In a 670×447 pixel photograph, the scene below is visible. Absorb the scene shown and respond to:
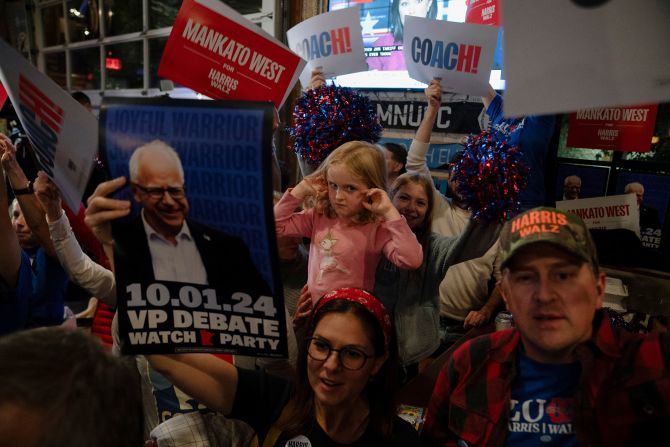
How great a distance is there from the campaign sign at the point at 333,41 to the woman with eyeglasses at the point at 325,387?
1.67m

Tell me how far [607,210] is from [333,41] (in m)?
1.75

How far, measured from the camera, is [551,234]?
3.20 ft

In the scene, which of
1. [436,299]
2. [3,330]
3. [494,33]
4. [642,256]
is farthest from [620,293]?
[3,330]

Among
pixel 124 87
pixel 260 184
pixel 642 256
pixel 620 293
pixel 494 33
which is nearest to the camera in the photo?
pixel 260 184

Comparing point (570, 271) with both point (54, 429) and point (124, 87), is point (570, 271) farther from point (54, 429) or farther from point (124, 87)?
point (124, 87)

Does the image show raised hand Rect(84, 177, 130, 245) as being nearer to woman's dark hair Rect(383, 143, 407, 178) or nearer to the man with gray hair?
the man with gray hair

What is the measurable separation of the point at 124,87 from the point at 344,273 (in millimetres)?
7126

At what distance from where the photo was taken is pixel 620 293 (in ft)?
8.27

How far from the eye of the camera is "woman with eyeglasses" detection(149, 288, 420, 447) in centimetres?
109

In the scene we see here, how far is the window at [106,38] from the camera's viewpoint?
6.47m

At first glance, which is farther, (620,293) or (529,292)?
(620,293)

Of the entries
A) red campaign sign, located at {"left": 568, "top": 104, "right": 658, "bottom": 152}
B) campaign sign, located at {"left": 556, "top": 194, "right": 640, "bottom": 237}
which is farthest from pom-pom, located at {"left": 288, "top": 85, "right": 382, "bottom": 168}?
red campaign sign, located at {"left": 568, "top": 104, "right": 658, "bottom": 152}

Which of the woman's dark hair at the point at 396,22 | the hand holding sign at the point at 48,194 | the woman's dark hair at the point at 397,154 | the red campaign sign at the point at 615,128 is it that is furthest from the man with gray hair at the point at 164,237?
the woman's dark hair at the point at 396,22

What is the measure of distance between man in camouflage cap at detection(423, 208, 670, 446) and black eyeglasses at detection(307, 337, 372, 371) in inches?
9.7
